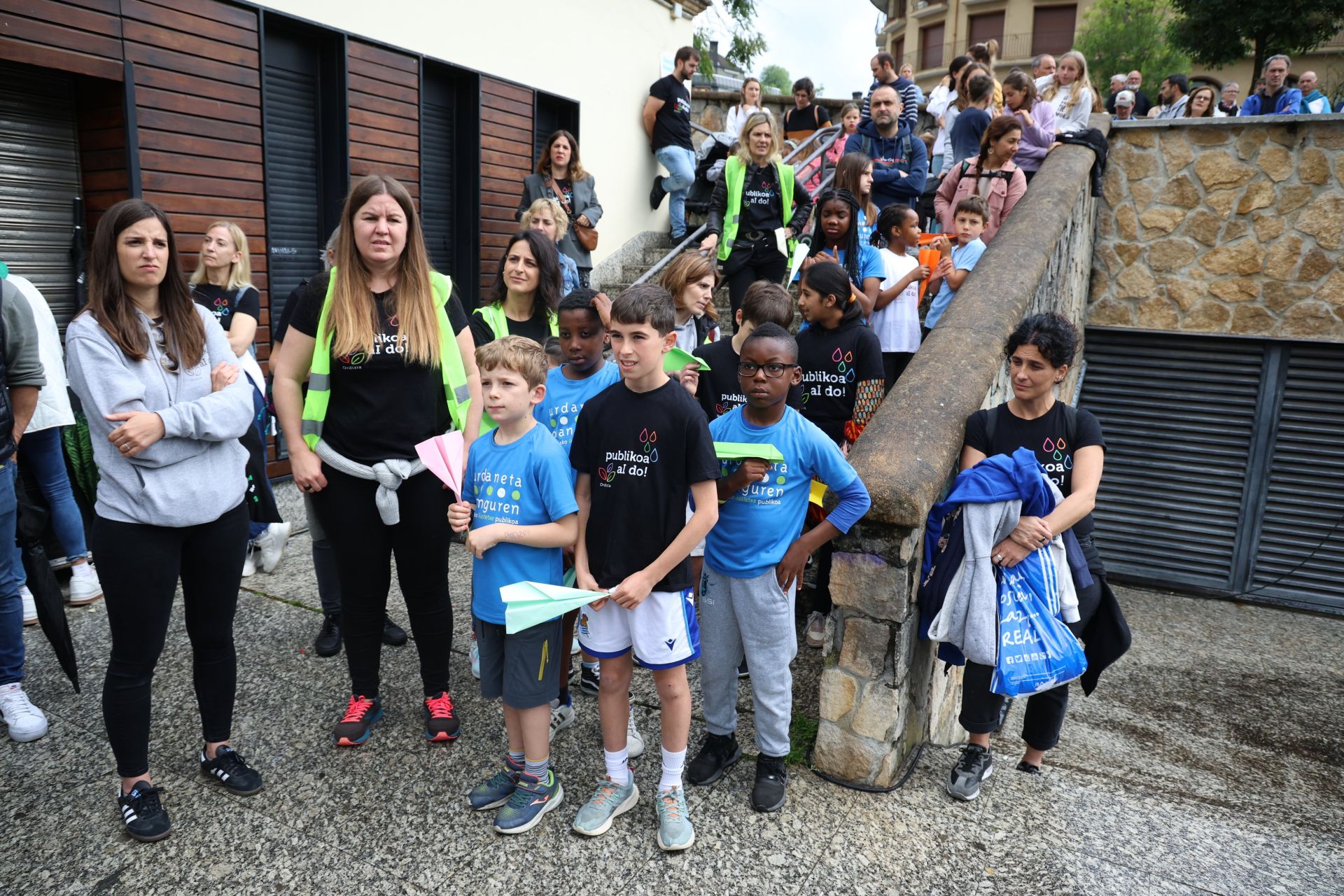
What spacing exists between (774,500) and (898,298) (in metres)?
2.56

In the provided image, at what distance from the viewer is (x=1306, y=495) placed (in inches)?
316

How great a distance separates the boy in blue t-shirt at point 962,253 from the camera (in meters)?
5.29

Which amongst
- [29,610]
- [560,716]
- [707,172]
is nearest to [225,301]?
[29,610]

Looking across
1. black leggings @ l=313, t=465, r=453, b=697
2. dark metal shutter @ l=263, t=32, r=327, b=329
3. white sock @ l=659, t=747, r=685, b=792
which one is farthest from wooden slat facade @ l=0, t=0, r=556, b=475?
white sock @ l=659, t=747, r=685, b=792

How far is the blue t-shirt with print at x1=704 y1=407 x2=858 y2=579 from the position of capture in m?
2.90

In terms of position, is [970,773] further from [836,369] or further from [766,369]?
[836,369]

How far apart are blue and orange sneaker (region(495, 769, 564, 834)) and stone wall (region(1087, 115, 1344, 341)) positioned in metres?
7.09

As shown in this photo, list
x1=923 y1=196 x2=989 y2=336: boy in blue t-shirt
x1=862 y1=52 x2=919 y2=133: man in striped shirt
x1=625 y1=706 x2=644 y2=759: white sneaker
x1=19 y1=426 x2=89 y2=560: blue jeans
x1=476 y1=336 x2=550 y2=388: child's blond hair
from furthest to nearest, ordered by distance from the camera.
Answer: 1. x1=862 y1=52 x2=919 y2=133: man in striped shirt
2. x1=923 y1=196 x2=989 y2=336: boy in blue t-shirt
3. x1=19 y1=426 x2=89 y2=560: blue jeans
4. x1=625 y1=706 x2=644 y2=759: white sneaker
5. x1=476 y1=336 x2=550 y2=388: child's blond hair

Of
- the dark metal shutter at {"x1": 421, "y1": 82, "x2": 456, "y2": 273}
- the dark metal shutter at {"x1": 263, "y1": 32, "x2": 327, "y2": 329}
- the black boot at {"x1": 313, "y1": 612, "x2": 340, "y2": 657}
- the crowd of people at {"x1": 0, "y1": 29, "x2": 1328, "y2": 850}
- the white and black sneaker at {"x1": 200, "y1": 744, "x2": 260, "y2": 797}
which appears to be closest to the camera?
the crowd of people at {"x1": 0, "y1": 29, "x2": 1328, "y2": 850}

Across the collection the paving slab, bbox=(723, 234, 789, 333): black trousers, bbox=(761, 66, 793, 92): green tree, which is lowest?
the paving slab

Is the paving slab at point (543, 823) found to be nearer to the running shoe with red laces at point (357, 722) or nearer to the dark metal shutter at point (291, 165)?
the running shoe with red laces at point (357, 722)

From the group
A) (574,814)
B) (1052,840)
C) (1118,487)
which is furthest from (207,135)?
(1118,487)

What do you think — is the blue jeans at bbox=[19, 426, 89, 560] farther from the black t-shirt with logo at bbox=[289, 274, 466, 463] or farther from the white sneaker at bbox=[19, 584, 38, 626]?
the black t-shirt with logo at bbox=[289, 274, 466, 463]

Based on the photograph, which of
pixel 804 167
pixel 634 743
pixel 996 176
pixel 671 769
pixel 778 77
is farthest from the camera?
pixel 778 77
